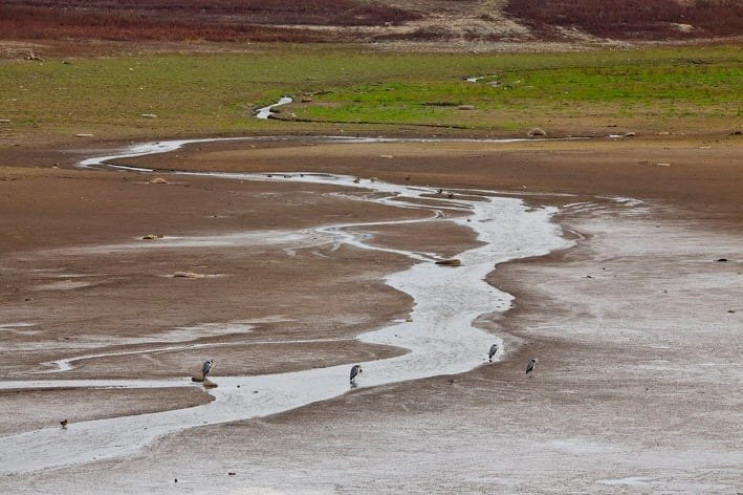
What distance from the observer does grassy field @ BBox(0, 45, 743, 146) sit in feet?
123

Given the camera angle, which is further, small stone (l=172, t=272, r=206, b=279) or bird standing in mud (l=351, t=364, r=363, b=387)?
small stone (l=172, t=272, r=206, b=279)

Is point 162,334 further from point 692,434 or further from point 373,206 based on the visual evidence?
point 373,206

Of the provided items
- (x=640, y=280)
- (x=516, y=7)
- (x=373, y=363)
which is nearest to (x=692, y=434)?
(x=373, y=363)

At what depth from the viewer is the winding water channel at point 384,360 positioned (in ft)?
27.9

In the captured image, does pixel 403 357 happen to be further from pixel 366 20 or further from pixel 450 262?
pixel 366 20

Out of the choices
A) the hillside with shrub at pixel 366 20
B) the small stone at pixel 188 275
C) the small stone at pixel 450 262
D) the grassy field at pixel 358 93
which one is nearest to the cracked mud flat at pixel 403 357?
the small stone at pixel 188 275

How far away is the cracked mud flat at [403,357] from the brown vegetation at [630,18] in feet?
190

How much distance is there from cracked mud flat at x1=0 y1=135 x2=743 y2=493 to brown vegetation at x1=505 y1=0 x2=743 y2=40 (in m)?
57.9

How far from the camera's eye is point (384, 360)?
433 inches

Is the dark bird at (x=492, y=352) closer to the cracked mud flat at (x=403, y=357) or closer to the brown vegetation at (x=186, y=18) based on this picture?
the cracked mud flat at (x=403, y=357)

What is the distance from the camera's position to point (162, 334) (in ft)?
38.5

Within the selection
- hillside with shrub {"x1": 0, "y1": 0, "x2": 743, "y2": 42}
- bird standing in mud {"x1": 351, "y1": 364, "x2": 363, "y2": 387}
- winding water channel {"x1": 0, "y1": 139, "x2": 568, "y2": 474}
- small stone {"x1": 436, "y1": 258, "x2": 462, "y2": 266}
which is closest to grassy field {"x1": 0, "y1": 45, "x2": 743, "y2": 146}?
hillside with shrub {"x1": 0, "y1": 0, "x2": 743, "y2": 42}

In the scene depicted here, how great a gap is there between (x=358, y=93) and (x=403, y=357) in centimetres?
3621

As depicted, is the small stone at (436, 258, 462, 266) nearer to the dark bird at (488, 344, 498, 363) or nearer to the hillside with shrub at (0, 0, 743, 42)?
the dark bird at (488, 344, 498, 363)
